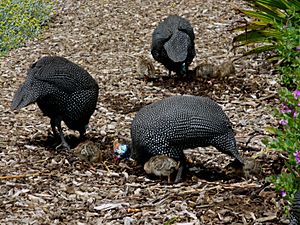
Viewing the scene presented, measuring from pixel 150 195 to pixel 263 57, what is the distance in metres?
4.23

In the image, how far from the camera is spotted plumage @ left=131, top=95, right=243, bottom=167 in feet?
14.5

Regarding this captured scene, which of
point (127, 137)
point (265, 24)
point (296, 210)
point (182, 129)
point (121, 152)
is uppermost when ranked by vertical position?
point (265, 24)

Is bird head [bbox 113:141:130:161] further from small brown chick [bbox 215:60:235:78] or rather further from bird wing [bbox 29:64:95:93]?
small brown chick [bbox 215:60:235:78]

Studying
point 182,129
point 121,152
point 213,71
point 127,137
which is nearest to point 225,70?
point 213,71

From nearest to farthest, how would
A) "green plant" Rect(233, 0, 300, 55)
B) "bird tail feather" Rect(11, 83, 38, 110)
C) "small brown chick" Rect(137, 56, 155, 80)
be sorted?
"bird tail feather" Rect(11, 83, 38, 110), "green plant" Rect(233, 0, 300, 55), "small brown chick" Rect(137, 56, 155, 80)

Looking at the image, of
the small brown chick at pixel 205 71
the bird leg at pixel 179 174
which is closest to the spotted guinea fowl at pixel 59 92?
the bird leg at pixel 179 174

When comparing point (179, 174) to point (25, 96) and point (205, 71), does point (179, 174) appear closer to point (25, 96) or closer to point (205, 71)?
point (25, 96)

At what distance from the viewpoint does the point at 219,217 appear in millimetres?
3639

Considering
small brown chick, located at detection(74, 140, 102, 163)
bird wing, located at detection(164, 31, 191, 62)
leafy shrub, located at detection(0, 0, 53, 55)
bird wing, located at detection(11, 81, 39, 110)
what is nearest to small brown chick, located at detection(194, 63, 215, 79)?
bird wing, located at detection(164, 31, 191, 62)

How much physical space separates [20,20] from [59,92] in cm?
609

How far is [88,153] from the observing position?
4.98m

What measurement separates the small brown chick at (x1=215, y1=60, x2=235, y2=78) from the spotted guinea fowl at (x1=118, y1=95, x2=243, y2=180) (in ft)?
9.02

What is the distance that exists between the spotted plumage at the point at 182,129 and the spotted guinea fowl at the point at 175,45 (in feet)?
8.07

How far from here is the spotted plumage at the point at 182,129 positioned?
4.41m
